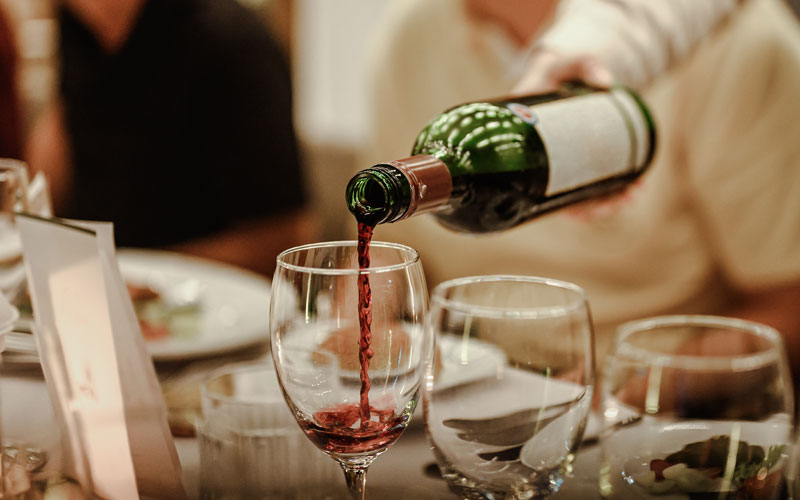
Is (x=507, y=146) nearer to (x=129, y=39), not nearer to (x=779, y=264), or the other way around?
(x=779, y=264)

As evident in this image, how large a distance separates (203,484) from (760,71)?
4.13 feet

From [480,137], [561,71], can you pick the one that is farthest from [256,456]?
[561,71]

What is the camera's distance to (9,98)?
7.25 ft

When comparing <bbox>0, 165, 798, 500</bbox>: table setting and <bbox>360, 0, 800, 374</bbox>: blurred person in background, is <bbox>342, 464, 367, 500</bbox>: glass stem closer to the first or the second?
<bbox>0, 165, 798, 500</bbox>: table setting

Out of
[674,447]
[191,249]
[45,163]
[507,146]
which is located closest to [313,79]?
[45,163]

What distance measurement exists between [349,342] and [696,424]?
21 cm

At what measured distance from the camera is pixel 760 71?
1423 millimetres

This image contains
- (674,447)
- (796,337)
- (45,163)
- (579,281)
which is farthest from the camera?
(45,163)

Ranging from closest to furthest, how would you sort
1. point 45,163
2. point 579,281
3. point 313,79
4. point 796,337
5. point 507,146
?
point 507,146 → point 796,337 → point 579,281 → point 45,163 → point 313,79

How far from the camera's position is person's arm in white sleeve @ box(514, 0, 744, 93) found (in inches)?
33.1

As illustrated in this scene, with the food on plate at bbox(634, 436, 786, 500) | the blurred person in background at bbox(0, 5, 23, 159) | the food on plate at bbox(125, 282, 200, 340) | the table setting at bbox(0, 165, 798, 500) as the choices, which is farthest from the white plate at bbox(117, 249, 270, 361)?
the blurred person in background at bbox(0, 5, 23, 159)

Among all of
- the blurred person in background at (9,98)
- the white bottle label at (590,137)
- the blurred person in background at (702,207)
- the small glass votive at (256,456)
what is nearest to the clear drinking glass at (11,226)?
the small glass votive at (256,456)

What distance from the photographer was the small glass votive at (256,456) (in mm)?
520

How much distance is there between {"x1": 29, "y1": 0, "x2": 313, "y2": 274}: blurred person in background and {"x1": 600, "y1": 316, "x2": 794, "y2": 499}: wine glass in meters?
1.36
